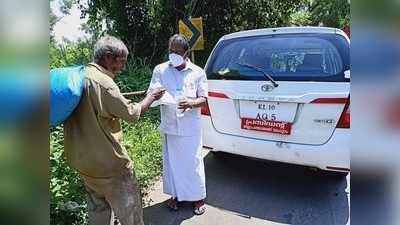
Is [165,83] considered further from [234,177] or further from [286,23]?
[286,23]

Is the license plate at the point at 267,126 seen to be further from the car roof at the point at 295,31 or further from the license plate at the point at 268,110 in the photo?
the car roof at the point at 295,31

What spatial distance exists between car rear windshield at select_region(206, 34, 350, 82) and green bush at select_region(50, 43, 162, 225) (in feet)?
4.22

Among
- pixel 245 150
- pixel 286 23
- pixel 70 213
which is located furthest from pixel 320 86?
pixel 286 23

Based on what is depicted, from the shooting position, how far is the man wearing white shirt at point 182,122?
380 cm

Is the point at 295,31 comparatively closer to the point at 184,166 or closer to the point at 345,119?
the point at 345,119

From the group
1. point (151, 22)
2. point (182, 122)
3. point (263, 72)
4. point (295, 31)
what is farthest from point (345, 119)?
point (151, 22)

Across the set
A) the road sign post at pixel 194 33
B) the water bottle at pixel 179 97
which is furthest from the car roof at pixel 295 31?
the road sign post at pixel 194 33

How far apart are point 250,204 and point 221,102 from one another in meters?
1.09

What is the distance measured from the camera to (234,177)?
5184 millimetres

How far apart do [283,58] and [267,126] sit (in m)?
0.81

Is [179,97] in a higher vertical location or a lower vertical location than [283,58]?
lower

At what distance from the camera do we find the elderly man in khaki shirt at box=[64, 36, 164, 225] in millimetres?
2508

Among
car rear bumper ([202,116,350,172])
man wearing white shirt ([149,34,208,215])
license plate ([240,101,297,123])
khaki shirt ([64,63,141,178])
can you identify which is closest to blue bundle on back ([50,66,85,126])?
khaki shirt ([64,63,141,178])

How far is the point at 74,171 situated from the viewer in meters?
3.64
